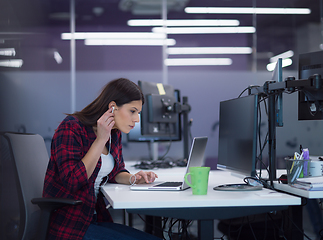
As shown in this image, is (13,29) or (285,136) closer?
(13,29)

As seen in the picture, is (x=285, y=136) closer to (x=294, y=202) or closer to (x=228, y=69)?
(x=228, y=69)

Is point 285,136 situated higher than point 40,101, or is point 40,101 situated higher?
point 40,101

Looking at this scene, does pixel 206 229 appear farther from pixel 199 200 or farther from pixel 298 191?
pixel 298 191

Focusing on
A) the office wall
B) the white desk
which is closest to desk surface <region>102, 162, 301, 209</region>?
the white desk

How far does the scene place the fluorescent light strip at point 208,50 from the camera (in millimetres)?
4375

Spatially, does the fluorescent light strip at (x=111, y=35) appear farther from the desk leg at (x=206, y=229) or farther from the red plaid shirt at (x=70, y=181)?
the desk leg at (x=206, y=229)

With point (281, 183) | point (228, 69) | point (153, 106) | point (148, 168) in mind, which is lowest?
point (148, 168)

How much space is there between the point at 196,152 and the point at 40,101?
326 cm

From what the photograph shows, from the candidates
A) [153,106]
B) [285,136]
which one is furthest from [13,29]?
[285,136]

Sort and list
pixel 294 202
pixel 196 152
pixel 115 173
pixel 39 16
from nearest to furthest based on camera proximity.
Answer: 1. pixel 294 202
2. pixel 196 152
3. pixel 115 173
4. pixel 39 16

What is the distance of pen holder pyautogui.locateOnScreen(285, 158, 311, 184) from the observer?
50.8 inches

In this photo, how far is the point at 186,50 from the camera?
4387mm

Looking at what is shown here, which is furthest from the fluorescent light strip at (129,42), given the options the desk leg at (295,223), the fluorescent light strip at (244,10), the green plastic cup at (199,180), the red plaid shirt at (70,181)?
the green plastic cup at (199,180)

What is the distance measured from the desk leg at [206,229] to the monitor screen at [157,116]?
1.43m
